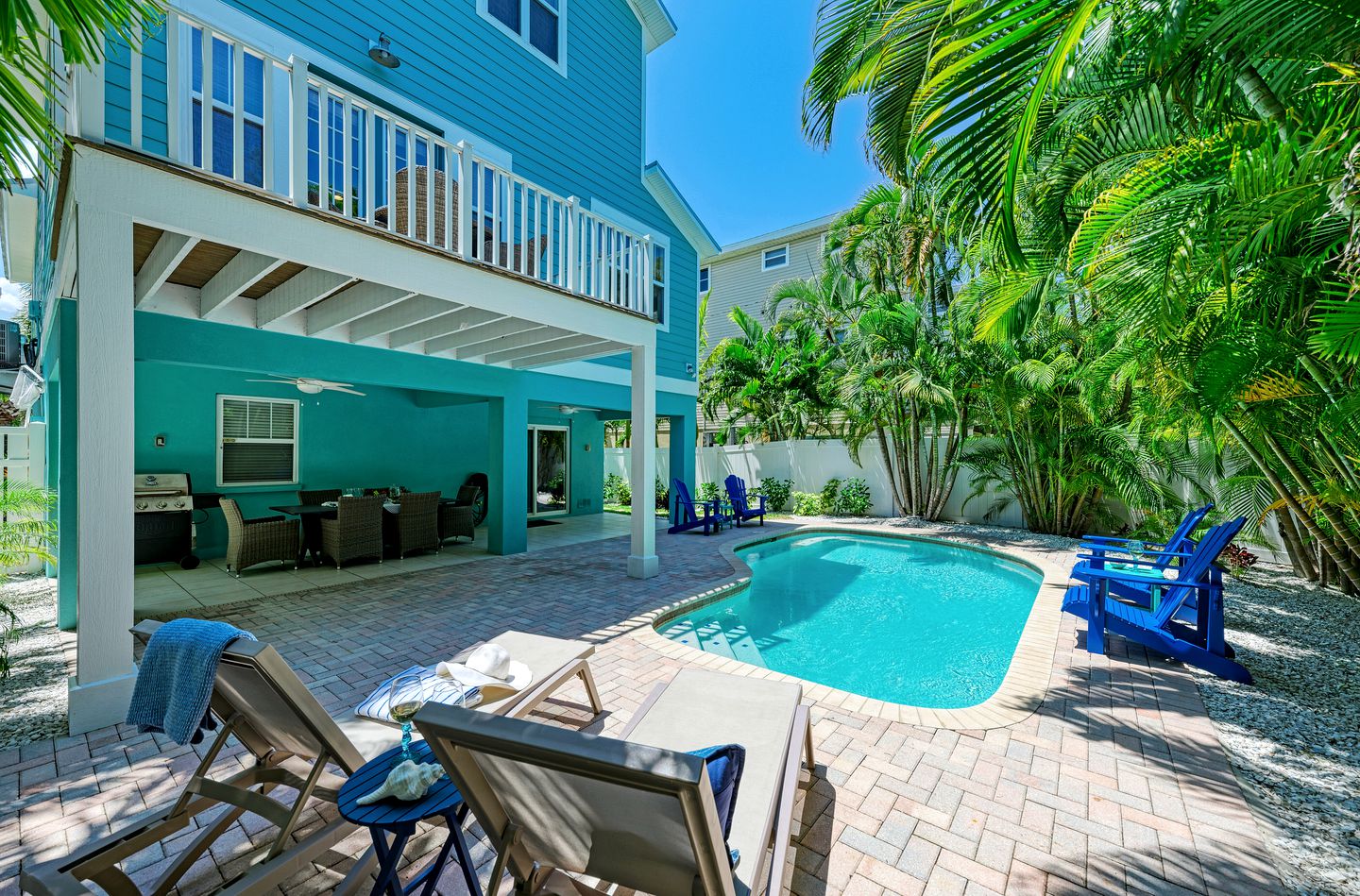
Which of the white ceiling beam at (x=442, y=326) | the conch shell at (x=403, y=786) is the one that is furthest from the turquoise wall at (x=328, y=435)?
the conch shell at (x=403, y=786)

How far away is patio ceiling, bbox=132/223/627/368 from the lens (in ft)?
16.9

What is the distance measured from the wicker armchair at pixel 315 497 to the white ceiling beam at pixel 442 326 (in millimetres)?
3242

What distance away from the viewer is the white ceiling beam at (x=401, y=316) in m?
6.32

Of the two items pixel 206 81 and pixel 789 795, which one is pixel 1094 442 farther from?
pixel 206 81

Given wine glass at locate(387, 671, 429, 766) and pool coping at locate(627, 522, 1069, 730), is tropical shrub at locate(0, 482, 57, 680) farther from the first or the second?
pool coping at locate(627, 522, 1069, 730)

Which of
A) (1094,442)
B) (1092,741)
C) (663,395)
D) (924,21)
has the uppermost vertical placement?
(924,21)

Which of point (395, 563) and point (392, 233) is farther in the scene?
point (395, 563)

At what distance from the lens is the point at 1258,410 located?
5555 millimetres

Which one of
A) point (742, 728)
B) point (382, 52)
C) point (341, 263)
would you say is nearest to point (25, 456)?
point (341, 263)

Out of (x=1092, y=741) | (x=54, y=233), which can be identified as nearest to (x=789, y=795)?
(x=1092, y=741)

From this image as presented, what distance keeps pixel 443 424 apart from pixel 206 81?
30.2 feet

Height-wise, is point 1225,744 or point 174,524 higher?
point 174,524

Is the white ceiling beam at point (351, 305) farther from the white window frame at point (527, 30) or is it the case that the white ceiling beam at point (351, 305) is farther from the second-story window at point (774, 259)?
the second-story window at point (774, 259)

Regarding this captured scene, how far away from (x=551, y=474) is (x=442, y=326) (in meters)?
8.85
